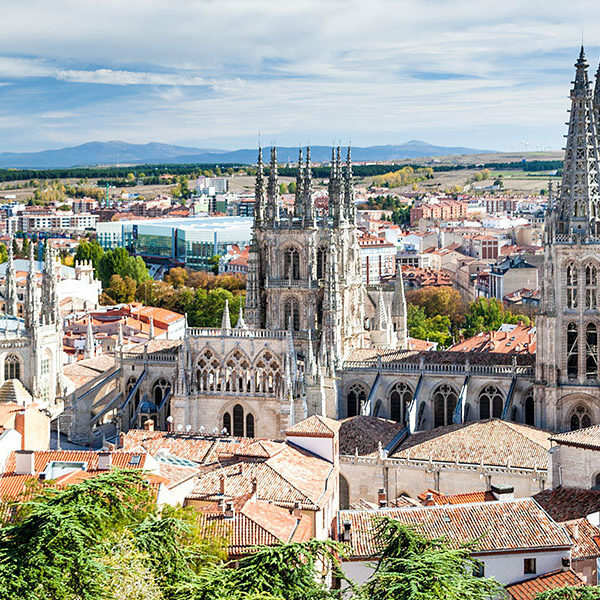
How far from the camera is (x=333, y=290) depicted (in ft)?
225

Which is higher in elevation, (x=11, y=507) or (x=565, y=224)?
(x=565, y=224)

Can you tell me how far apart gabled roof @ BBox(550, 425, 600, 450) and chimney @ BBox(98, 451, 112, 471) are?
18765 millimetres

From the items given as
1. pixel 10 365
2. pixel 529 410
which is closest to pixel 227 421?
pixel 10 365

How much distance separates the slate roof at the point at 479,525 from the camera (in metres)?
36.5

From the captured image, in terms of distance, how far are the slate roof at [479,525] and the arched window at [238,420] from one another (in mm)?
25879

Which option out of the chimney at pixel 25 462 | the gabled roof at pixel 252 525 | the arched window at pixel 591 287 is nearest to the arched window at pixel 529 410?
the arched window at pixel 591 287

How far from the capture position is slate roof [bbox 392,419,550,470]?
181 ft

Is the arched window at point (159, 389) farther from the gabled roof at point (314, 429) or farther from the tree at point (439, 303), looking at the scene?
the tree at point (439, 303)

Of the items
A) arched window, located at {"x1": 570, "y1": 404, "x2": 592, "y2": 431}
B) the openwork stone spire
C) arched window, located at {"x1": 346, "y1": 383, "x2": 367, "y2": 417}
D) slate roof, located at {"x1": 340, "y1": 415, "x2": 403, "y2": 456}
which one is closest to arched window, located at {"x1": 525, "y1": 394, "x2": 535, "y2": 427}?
arched window, located at {"x1": 570, "y1": 404, "x2": 592, "y2": 431}

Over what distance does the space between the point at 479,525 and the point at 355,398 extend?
29047 mm

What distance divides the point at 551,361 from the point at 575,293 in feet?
12.6

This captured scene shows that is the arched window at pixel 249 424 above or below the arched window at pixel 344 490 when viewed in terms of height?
above

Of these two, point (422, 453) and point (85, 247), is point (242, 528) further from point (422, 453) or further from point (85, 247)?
point (85, 247)

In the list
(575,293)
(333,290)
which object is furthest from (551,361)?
(333,290)
